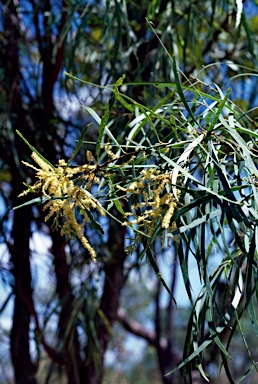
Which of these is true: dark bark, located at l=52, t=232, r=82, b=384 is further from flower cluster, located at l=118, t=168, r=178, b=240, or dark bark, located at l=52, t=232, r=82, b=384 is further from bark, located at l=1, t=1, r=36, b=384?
flower cluster, located at l=118, t=168, r=178, b=240

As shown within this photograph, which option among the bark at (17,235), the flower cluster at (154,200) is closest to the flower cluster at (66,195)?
the flower cluster at (154,200)

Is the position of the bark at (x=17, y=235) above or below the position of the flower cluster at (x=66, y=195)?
above

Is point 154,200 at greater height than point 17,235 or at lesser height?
lesser

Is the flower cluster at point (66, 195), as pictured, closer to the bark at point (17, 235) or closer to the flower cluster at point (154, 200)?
the flower cluster at point (154, 200)

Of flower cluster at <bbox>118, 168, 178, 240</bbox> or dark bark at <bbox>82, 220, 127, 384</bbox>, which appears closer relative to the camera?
flower cluster at <bbox>118, 168, 178, 240</bbox>

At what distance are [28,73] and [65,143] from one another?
38cm

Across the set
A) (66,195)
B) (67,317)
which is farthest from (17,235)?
(66,195)

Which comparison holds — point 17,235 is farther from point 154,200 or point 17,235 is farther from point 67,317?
point 154,200

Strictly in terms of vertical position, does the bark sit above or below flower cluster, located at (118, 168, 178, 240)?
above

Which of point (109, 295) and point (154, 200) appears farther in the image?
point (109, 295)

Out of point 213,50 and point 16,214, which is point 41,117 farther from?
point 213,50

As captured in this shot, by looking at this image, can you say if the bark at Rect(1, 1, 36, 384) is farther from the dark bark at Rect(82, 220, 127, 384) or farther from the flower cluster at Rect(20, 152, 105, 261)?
the flower cluster at Rect(20, 152, 105, 261)

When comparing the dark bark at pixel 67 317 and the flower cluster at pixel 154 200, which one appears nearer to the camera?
the flower cluster at pixel 154 200

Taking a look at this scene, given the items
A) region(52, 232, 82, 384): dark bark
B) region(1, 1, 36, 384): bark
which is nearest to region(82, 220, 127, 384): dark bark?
region(52, 232, 82, 384): dark bark
